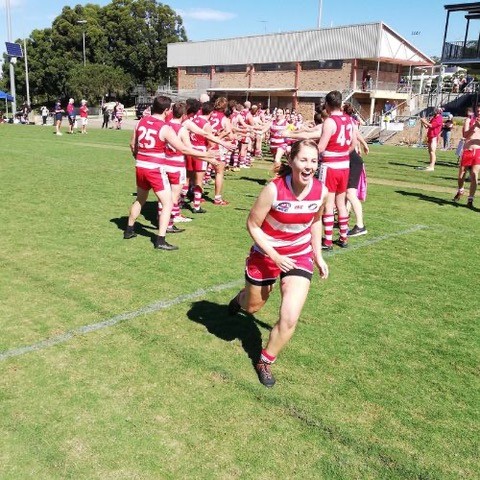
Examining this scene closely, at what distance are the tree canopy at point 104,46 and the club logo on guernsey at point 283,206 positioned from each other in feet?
211

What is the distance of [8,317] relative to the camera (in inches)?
184

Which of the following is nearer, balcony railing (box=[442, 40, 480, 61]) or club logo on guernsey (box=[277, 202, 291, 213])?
club logo on guernsey (box=[277, 202, 291, 213])

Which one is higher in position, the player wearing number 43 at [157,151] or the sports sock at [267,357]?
the player wearing number 43 at [157,151]

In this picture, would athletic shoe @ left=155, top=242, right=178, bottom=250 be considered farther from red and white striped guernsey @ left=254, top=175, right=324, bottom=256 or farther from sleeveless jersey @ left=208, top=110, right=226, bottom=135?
sleeveless jersey @ left=208, top=110, right=226, bottom=135

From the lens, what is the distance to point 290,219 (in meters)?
3.75

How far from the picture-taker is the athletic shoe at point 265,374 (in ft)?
12.3

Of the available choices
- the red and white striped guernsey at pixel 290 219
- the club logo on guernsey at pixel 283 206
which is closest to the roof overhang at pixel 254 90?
the red and white striped guernsey at pixel 290 219

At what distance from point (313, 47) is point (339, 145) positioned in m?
47.4

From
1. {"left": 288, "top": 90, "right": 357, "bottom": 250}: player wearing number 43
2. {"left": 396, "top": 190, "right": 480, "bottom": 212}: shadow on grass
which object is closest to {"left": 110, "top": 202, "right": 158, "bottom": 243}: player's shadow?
{"left": 288, "top": 90, "right": 357, "bottom": 250}: player wearing number 43

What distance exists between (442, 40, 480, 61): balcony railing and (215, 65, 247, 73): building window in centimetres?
2754

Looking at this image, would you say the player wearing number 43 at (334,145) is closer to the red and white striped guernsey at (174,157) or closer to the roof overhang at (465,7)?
the red and white striped guernsey at (174,157)

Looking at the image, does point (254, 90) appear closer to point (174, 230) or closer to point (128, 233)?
point (174, 230)

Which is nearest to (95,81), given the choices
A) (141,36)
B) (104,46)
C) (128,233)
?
(104,46)

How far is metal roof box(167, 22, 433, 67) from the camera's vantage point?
45938mm
